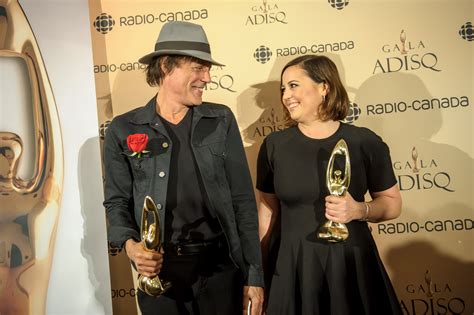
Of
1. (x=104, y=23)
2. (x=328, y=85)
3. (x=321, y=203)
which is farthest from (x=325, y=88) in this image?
(x=104, y=23)

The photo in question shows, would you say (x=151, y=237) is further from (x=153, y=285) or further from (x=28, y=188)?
(x=28, y=188)

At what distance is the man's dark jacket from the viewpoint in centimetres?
204

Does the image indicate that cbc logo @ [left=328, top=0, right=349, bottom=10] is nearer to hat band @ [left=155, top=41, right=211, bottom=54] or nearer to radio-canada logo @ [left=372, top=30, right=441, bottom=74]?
radio-canada logo @ [left=372, top=30, right=441, bottom=74]

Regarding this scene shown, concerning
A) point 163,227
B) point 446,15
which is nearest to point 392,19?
point 446,15

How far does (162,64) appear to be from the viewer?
219 cm

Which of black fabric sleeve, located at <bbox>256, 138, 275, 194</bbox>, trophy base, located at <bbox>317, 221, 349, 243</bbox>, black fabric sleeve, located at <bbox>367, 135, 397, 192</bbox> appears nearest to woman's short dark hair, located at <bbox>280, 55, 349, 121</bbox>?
black fabric sleeve, located at <bbox>367, 135, 397, 192</bbox>

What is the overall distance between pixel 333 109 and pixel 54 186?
4.69 feet

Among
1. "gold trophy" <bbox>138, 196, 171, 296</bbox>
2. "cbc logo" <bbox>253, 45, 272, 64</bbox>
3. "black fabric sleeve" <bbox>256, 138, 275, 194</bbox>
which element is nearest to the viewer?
"gold trophy" <bbox>138, 196, 171, 296</bbox>

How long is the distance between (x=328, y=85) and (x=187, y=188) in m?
0.87

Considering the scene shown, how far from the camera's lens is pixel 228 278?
204 cm

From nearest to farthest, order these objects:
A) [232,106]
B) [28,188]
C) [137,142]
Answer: [137,142], [28,188], [232,106]

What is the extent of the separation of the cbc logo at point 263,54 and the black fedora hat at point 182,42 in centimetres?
87

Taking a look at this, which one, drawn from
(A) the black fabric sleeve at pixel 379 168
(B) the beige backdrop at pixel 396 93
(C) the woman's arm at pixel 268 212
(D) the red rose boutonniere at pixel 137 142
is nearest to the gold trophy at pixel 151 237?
(D) the red rose boutonniere at pixel 137 142

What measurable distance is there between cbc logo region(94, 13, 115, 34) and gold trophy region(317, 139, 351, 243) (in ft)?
5.71
